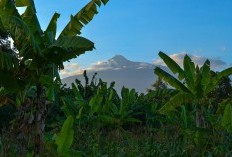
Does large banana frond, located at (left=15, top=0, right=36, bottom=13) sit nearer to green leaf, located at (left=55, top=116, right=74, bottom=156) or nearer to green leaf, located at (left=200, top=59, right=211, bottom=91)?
green leaf, located at (left=55, top=116, right=74, bottom=156)

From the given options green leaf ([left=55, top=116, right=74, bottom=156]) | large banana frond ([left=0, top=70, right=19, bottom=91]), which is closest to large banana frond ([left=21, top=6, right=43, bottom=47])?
large banana frond ([left=0, top=70, right=19, bottom=91])

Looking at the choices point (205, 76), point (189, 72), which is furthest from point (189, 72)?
point (205, 76)

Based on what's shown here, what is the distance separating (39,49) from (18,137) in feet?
7.87

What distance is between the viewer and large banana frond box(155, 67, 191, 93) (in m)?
15.4

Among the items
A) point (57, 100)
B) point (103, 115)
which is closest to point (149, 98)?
point (57, 100)

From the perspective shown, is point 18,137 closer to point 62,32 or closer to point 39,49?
point 39,49

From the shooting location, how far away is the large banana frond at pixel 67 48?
30.6ft

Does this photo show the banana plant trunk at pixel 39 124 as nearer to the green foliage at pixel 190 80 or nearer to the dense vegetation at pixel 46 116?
the dense vegetation at pixel 46 116

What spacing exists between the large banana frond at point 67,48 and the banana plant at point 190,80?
5762 millimetres

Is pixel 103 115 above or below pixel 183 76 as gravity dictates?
below

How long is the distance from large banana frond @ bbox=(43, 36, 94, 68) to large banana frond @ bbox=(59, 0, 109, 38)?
4.21 ft

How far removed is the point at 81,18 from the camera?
1137 centimetres

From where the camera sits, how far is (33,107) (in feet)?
30.0

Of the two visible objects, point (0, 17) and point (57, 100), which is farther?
point (57, 100)
